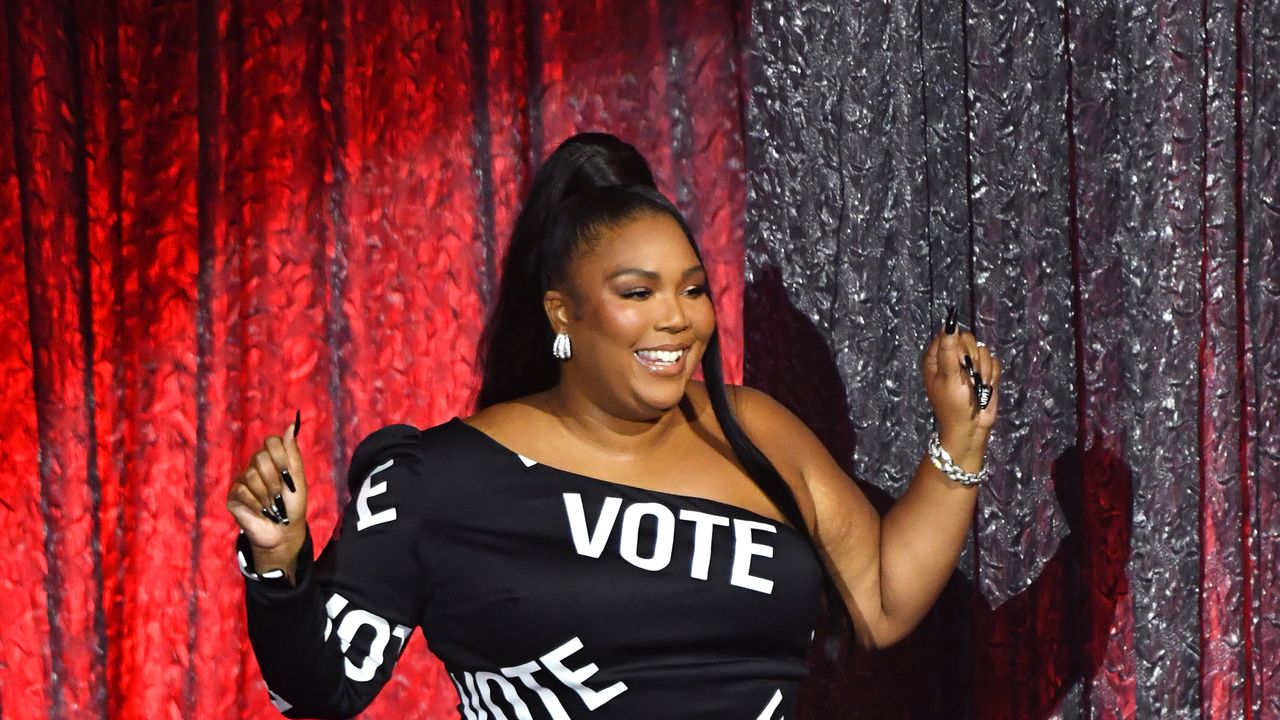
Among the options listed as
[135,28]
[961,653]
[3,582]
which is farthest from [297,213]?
[961,653]

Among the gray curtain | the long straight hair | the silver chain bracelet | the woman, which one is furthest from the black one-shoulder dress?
the gray curtain

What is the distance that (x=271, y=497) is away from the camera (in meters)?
1.28

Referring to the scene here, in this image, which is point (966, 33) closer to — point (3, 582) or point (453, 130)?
point (453, 130)

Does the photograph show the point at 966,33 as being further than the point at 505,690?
Yes

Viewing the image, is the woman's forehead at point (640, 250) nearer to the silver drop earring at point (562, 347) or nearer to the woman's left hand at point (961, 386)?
the silver drop earring at point (562, 347)

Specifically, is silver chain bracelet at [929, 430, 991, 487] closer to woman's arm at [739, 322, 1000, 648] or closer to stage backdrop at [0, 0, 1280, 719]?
woman's arm at [739, 322, 1000, 648]

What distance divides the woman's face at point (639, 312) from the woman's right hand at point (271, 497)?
340 mm

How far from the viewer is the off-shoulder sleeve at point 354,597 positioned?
133 cm

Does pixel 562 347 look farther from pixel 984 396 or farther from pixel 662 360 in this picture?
pixel 984 396

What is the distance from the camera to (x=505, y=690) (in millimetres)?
1481

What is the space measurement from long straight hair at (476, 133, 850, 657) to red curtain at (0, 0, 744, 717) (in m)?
0.48

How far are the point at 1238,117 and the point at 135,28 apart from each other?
1564mm

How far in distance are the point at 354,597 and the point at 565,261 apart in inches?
16.1

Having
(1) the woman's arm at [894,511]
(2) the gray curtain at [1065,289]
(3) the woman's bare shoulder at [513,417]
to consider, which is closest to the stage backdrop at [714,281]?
(2) the gray curtain at [1065,289]
